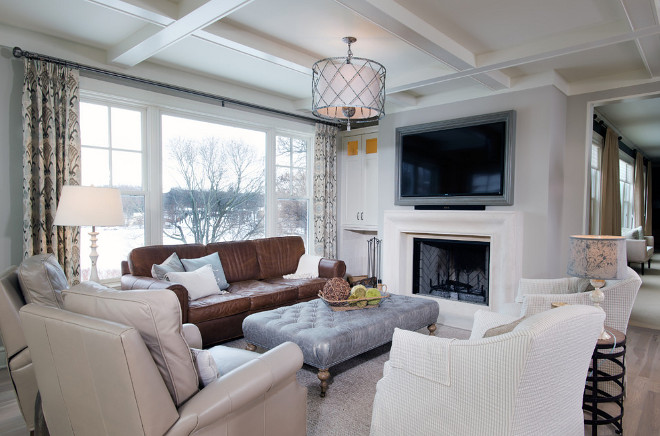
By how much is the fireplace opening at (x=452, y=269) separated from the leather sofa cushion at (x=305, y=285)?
1.30 meters

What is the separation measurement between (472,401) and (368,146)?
179 inches

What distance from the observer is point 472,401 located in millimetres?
1526

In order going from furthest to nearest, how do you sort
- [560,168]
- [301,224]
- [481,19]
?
1. [301,224]
2. [560,168]
3. [481,19]

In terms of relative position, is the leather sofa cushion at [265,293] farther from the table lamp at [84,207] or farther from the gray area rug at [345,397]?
the table lamp at [84,207]

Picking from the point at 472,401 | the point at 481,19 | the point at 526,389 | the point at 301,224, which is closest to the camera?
the point at 526,389

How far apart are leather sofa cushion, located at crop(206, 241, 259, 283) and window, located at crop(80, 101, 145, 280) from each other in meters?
0.78

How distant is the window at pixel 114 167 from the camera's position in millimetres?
3699

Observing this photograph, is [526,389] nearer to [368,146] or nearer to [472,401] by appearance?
[472,401]

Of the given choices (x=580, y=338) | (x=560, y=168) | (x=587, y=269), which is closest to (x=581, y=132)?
(x=560, y=168)

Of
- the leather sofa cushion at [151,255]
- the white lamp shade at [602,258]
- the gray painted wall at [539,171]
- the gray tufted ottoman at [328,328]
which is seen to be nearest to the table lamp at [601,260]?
the white lamp shade at [602,258]

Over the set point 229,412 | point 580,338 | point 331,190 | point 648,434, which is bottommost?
point 648,434

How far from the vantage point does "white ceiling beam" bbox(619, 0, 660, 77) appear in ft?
7.86

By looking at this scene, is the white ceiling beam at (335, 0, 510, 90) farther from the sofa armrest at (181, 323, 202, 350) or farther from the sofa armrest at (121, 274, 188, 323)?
the sofa armrest at (121, 274, 188, 323)

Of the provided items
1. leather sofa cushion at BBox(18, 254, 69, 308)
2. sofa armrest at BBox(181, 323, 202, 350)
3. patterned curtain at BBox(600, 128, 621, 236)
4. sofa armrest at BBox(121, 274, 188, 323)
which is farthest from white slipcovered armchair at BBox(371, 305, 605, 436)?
patterned curtain at BBox(600, 128, 621, 236)
